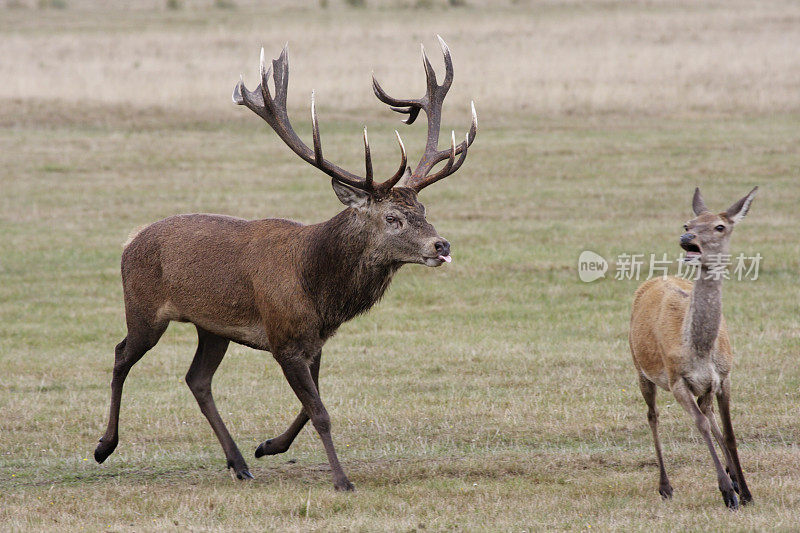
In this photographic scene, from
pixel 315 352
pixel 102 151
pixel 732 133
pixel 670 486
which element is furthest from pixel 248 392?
pixel 732 133

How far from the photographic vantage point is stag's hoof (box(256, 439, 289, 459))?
8547 millimetres

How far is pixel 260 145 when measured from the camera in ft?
88.3

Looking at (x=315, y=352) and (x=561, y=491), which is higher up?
(x=315, y=352)

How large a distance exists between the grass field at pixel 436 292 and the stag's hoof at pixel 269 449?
0.47ft

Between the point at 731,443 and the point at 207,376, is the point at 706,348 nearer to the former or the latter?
the point at 731,443

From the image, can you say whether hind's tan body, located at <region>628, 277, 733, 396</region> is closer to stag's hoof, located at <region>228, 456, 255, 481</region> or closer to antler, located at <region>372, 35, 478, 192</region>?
antler, located at <region>372, 35, 478, 192</region>

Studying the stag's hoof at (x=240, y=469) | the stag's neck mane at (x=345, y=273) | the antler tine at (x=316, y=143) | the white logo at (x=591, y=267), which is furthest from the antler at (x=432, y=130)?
the white logo at (x=591, y=267)

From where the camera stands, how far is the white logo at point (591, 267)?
1609cm

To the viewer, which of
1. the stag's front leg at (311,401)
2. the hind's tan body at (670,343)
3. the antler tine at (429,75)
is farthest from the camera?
the antler tine at (429,75)

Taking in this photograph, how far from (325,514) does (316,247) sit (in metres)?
1.94

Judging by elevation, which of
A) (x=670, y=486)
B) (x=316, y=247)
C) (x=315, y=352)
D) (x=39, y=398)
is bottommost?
(x=39, y=398)

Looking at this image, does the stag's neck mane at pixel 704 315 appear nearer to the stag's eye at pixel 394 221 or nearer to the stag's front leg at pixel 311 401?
the stag's eye at pixel 394 221

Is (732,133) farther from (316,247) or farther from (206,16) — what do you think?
(206,16)

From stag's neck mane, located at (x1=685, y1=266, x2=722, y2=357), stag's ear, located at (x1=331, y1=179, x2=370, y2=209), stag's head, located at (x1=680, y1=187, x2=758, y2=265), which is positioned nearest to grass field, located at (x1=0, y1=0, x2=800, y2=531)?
stag's neck mane, located at (x1=685, y1=266, x2=722, y2=357)
